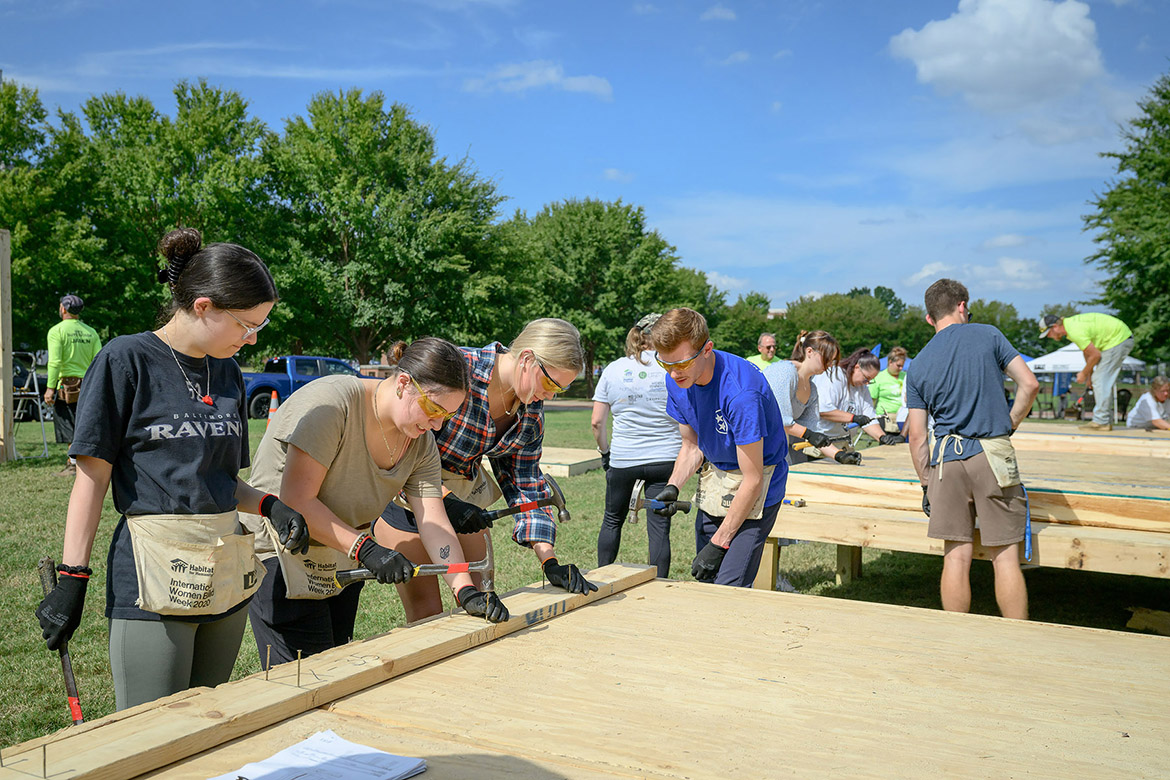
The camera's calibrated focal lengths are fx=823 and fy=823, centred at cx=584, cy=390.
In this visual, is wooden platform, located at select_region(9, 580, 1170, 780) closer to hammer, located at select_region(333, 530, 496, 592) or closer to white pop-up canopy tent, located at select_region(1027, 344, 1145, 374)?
hammer, located at select_region(333, 530, 496, 592)

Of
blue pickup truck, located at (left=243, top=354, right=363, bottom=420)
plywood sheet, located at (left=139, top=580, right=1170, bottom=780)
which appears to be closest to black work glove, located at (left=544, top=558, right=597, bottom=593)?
plywood sheet, located at (left=139, top=580, right=1170, bottom=780)

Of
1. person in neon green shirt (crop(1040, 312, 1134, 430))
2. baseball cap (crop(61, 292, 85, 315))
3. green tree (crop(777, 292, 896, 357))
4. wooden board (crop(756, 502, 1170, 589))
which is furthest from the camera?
green tree (crop(777, 292, 896, 357))

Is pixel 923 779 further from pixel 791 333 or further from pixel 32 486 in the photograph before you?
pixel 791 333

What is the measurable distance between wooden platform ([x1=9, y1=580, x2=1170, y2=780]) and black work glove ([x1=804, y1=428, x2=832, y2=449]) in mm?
3474

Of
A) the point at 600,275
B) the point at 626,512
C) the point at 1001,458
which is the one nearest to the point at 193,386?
the point at 626,512

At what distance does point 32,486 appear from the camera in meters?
8.30

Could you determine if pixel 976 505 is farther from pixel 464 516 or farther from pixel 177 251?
pixel 177 251

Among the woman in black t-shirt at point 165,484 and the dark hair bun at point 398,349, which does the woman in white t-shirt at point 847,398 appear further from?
the woman in black t-shirt at point 165,484

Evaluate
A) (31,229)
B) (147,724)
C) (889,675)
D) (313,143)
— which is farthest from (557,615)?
(313,143)

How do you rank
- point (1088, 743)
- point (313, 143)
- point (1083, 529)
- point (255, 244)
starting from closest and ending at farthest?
point (1088, 743) → point (1083, 529) → point (255, 244) → point (313, 143)

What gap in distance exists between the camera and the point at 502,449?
322 centimetres

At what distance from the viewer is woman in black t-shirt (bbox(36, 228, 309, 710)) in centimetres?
199

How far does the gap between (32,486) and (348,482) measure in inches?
295

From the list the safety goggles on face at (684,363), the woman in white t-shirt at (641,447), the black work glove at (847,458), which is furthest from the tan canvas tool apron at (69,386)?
the safety goggles on face at (684,363)
